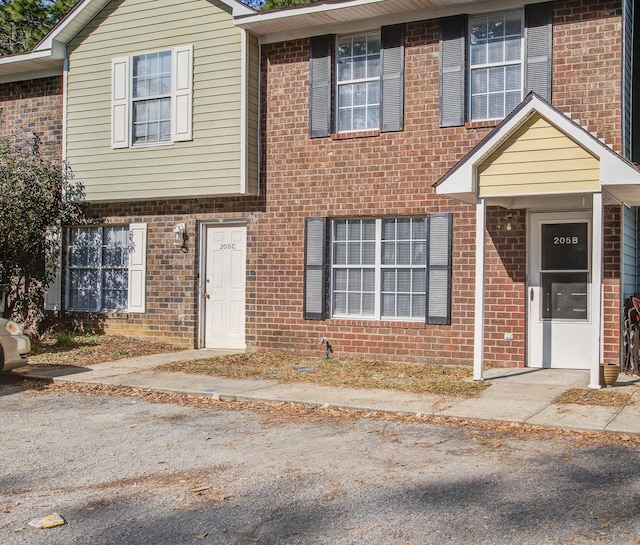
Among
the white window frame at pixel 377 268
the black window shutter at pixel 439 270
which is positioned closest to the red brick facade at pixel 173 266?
the white window frame at pixel 377 268

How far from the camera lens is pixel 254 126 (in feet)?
44.6

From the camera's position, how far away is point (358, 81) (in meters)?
12.9

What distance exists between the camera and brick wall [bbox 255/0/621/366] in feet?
36.8

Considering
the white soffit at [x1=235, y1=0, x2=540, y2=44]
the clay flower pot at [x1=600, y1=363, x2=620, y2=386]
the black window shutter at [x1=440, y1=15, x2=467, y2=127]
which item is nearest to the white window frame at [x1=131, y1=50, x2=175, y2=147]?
the white soffit at [x1=235, y1=0, x2=540, y2=44]

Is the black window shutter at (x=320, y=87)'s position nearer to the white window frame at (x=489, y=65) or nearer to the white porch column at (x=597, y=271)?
the white window frame at (x=489, y=65)

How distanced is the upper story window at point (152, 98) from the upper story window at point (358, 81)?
2.83m

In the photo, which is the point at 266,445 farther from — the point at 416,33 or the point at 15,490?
the point at 416,33

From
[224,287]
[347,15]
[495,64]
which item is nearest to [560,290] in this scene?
[495,64]

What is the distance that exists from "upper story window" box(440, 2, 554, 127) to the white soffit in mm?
180

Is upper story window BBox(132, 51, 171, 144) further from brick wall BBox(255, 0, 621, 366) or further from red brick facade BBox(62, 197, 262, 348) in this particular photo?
brick wall BBox(255, 0, 621, 366)

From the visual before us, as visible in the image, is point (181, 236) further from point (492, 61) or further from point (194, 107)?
point (492, 61)

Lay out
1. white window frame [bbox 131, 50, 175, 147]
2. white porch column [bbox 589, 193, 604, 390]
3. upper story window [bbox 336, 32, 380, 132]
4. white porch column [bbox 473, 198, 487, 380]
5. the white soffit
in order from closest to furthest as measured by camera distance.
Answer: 1. white porch column [bbox 589, 193, 604, 390]
2. white porch column [bbox 473, 198, 487, 380]
3. the white soffit
4. upper story window [bbox 336, 32, 380, 132]
5. white window frame [bbox 131, 50, 175, 147]

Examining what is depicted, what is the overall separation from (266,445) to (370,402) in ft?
7.20

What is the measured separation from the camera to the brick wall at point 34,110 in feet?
51.6
